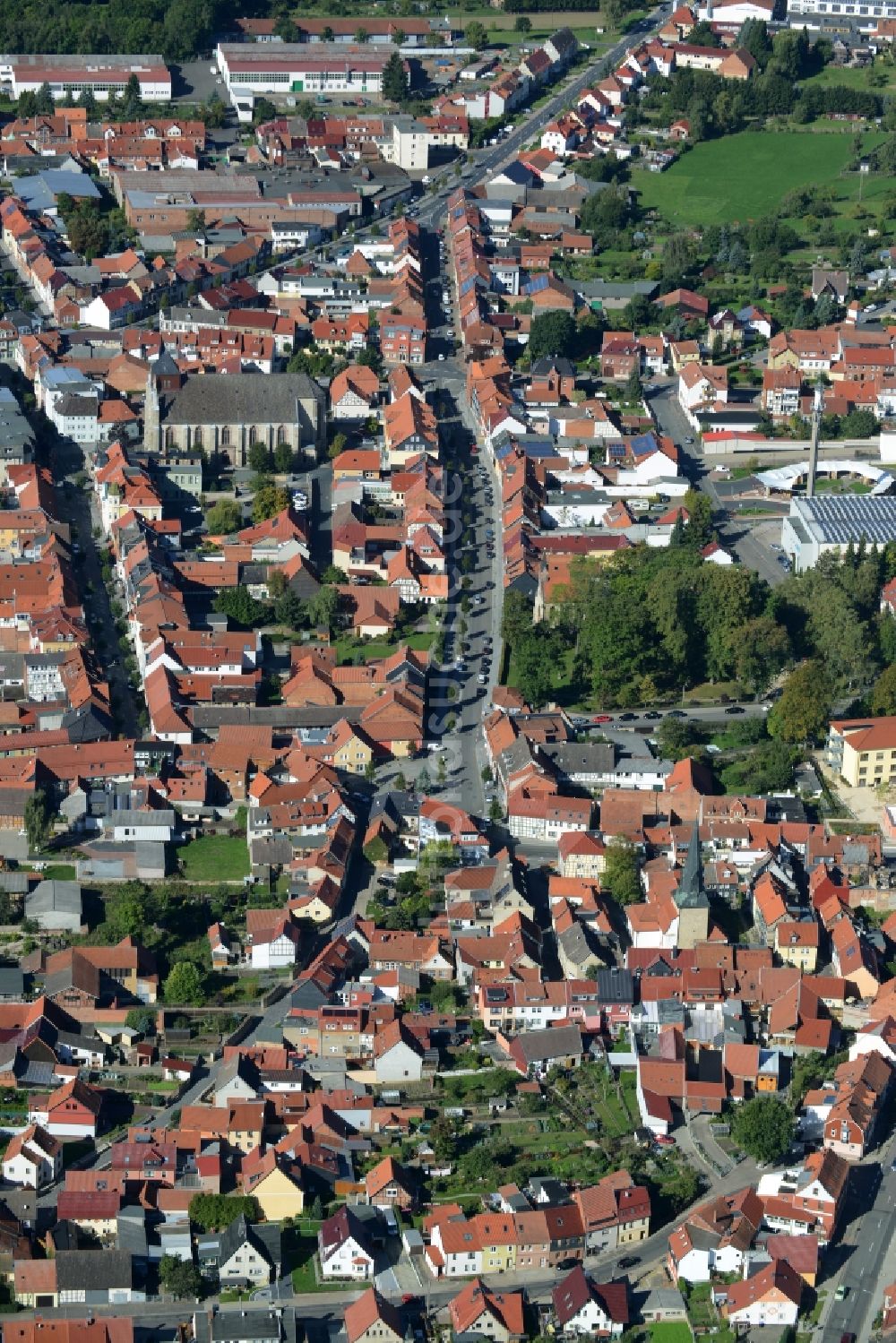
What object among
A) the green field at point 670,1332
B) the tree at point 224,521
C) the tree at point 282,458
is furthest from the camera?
the tree at point 282,458

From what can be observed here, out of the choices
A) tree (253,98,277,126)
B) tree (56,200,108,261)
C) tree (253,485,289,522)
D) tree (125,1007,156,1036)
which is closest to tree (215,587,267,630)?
tree (253,485,289,522)

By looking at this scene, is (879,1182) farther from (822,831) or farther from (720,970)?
(822,831)

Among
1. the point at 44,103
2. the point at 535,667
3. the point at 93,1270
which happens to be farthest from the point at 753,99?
the point at 93,1270

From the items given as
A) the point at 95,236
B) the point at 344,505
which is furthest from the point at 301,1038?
the point at 95,236

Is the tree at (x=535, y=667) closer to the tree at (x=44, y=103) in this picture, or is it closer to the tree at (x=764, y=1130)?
the tree at (x=764, y=1130)

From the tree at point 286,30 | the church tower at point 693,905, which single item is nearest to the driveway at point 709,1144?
the church tower at point 693,905

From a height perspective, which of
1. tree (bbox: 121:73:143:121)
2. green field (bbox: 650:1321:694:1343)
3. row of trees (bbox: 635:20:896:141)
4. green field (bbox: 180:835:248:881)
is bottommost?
row of trees (bbox: 635:20:896:141)

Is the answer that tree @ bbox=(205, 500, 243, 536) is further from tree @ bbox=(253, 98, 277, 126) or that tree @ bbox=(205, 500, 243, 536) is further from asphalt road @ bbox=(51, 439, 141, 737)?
tree @ bbox=(253, 98, 277, 126)
